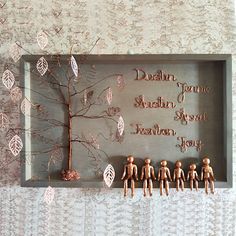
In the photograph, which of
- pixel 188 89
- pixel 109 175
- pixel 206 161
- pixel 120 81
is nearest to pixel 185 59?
pixel 188 89

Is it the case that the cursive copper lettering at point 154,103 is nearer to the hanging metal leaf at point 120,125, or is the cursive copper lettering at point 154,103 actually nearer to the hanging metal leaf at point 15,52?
the hanging metal leaf at point 120,125

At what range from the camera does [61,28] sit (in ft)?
3.24

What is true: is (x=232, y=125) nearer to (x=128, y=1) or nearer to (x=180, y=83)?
(x=180, y=83)

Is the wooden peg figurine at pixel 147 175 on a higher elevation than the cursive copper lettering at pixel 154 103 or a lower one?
lower

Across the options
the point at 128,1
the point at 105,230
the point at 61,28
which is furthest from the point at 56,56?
the point at 105,230

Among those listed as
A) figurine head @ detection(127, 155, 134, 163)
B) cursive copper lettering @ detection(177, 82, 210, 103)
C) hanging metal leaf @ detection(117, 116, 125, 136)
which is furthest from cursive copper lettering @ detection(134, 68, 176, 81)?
figurine head @ detection(127, 155, 134, 163)

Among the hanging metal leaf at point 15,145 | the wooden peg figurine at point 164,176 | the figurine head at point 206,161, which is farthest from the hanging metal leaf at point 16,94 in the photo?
the figurine head at point 206,161

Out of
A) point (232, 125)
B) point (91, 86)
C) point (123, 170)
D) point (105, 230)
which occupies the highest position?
point (91, 86)

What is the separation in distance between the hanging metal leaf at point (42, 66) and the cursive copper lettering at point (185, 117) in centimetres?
43

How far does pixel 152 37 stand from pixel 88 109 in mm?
304

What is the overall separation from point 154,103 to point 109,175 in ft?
0.86

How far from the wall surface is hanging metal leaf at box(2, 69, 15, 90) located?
0.05 metres

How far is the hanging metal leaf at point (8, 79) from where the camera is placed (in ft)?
3.13

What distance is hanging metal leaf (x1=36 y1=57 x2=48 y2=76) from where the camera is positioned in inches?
37.0
